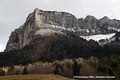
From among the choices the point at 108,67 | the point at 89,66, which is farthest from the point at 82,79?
the point at 89,66

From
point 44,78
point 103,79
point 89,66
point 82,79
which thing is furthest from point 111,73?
point 44,78

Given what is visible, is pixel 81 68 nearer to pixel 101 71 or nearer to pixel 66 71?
pixel 66 71

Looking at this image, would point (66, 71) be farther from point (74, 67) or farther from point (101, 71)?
point (101, 71)

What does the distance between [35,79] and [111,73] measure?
65944mm

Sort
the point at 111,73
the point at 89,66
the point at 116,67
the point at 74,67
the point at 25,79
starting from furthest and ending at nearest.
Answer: the point at 89,66 → the point at 74,67 → the point at 116,67 → the point at 111,73 → the point at 25,79

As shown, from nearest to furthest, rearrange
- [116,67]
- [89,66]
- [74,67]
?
[116,67] < [74,67] < [89,66]

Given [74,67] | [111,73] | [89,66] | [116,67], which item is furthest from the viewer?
[89,66]

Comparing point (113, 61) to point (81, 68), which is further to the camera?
point (81, 68)

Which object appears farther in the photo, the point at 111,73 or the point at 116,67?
the point at 116,67

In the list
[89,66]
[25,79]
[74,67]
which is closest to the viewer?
[25,79]

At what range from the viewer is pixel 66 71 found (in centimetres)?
18825

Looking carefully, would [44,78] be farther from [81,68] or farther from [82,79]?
[81,68]

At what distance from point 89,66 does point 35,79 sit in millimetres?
111192

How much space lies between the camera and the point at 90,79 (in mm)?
156875
